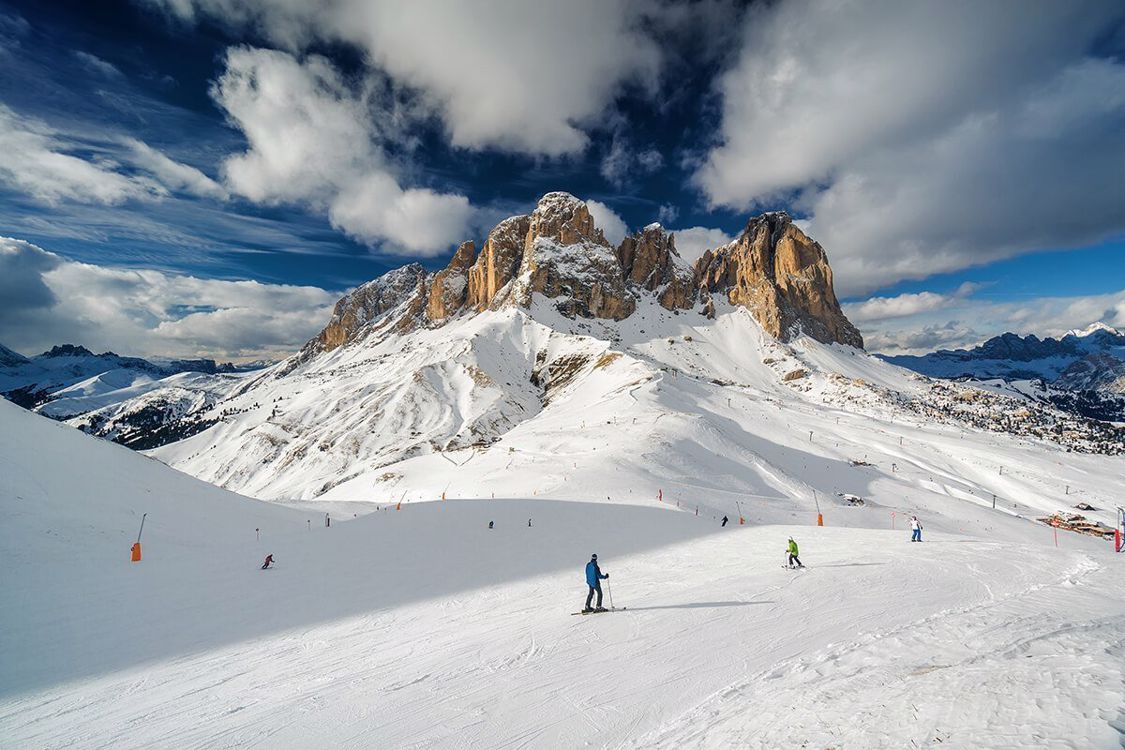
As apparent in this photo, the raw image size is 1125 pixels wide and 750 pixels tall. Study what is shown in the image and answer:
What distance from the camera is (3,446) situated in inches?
815

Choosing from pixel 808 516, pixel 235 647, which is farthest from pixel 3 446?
pixel 808 516

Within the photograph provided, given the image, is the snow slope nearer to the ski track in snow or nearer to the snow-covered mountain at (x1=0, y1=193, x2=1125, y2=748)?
the snow-covered mountain at (x1=0, y1=193, x2=1125, y2=748)

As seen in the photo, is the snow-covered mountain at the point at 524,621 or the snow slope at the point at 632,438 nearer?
the snow-covered mountain at the point at 524,621

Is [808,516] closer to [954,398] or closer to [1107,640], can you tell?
[1107,640]

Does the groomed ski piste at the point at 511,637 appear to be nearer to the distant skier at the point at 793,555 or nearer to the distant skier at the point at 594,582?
the distant skier at the point at 793,555

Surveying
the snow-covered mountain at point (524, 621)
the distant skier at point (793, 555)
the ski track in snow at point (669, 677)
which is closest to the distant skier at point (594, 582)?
the snow-covered mountain at point (524, 621)

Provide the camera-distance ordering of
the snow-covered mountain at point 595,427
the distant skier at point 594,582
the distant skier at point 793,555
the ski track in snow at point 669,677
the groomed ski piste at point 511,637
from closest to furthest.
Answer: the ski track in snow at point 669,677 → the groomed ski piste at point 511,637 → the distant skier at point 594,582 → the distant skier at point 793,555 → the snow-covered mountain at point 595,427

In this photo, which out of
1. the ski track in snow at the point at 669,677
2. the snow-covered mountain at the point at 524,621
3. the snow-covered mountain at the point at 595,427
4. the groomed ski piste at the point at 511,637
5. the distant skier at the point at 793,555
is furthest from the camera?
the snow-covered mountain at the point at 595,427

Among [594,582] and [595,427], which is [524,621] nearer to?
[594,582]

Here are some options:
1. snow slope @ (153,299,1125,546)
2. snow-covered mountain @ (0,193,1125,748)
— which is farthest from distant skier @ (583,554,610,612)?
snow slope @ (153,299,1125,546)

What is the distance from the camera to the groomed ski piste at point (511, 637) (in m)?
6.95

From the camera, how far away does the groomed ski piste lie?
6953 mm

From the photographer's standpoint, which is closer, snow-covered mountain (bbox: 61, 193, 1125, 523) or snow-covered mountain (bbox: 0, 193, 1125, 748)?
snow-covered mountain (bbox: 0, 193, 1125, 748)

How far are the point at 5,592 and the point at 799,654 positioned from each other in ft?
70.7
